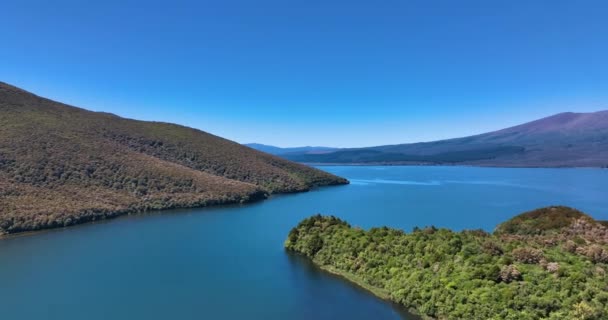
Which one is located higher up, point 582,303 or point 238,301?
point 582,303

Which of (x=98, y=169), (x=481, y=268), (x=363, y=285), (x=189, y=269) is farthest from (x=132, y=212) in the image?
(x=481, y=268)

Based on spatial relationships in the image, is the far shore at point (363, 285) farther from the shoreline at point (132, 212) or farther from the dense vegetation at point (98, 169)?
the dense vegetation at point (98, 169)

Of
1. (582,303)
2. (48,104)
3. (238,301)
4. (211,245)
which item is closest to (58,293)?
(238,301)

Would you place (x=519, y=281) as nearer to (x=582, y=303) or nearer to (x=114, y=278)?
(x=582, y=303)

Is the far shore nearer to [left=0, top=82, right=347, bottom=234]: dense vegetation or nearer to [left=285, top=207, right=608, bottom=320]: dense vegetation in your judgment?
[left=285, top=207, right=608, bottom=320]: dense vegetation

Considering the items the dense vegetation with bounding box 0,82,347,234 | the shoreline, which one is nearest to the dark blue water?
the shoreline
